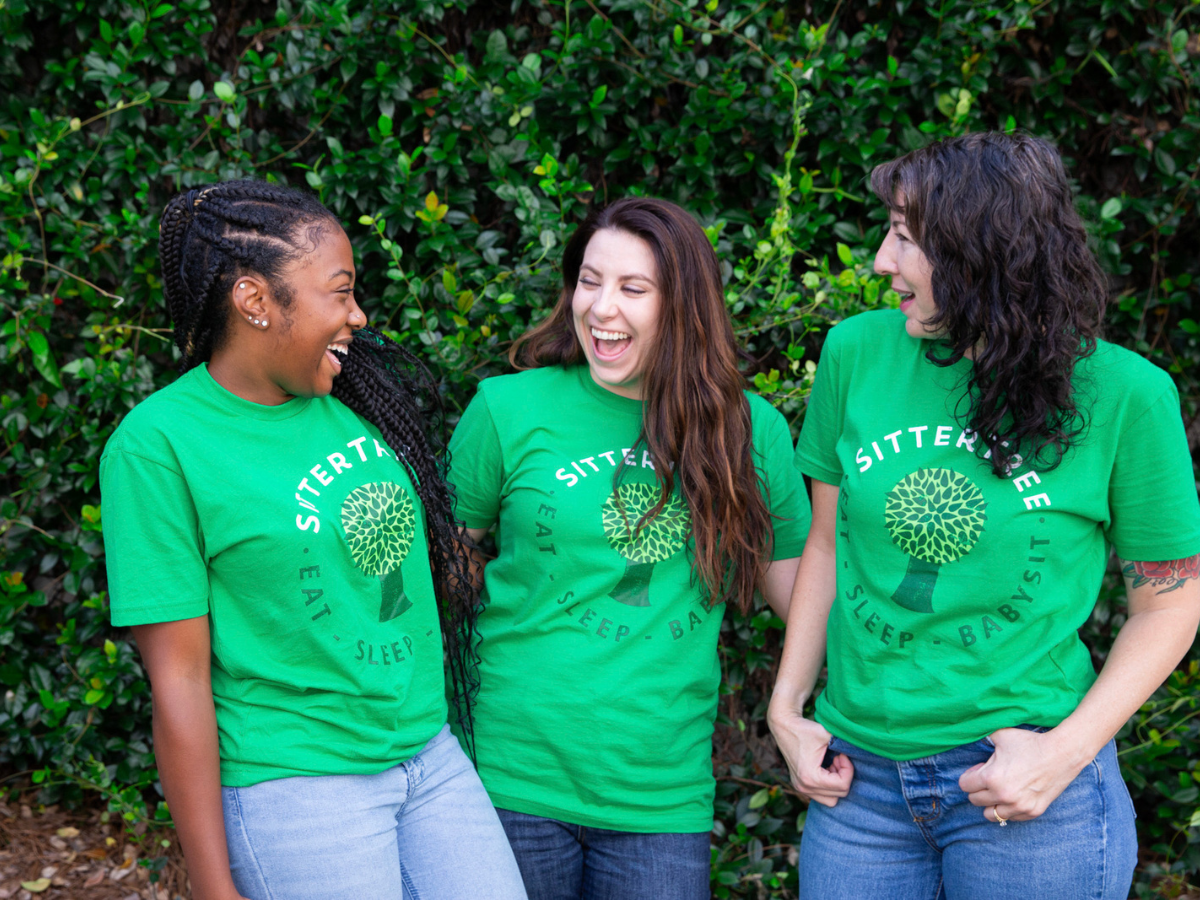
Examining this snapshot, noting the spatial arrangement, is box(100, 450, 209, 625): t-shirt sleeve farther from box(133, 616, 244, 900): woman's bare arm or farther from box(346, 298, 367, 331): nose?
box(346, 298, 367, 331): nose

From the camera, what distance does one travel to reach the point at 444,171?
285cm

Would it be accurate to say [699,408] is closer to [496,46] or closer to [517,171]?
[517,171]

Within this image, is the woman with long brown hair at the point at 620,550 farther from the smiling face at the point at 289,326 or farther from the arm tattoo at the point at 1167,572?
the arm tattoo at the point at 1167,572

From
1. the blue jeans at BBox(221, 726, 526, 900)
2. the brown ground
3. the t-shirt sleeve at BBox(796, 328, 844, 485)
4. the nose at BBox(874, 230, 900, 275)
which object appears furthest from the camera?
the brown ground

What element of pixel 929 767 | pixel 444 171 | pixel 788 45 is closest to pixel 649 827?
pixel 929 767

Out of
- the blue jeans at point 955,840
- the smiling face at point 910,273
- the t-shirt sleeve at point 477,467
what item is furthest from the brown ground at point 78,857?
the smiling face at point 910,273

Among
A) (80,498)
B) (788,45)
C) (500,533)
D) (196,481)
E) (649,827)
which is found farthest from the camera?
(80,498)

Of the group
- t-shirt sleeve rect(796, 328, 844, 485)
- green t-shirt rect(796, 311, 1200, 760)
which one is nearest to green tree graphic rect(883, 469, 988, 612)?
green t-shirt rect(796, 311, 1200, 760)

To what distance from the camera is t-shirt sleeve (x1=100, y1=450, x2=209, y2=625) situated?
163 cm

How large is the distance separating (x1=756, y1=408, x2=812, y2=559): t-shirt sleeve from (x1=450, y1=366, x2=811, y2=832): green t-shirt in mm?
242

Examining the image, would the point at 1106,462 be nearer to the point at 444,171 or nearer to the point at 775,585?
the point at 775,585

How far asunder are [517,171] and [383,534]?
4.68 ft

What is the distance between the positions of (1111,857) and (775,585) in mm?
857

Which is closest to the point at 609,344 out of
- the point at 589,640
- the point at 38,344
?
the point at 589,640
